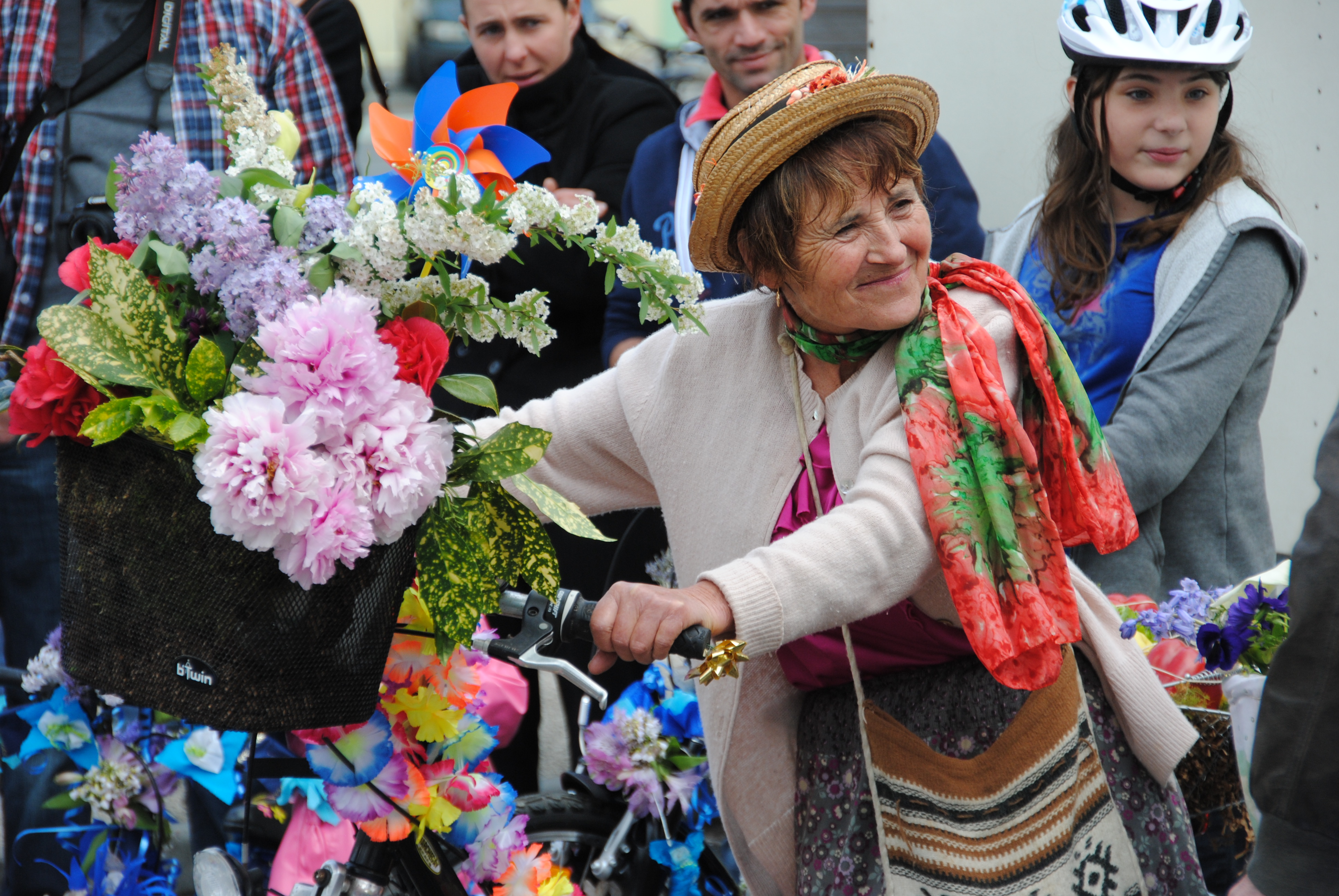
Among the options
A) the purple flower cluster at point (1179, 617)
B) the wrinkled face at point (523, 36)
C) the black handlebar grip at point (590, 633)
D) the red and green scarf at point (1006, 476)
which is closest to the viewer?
the black handlebar grip at point (590, 633)

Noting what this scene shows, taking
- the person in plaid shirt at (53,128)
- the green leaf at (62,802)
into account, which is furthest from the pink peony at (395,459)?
the person in plaid shirt at (53,128)

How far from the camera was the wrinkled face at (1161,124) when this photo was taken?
3.27 meters

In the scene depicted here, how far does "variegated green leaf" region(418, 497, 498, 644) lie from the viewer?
1.66 metres

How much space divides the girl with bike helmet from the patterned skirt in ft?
3.23

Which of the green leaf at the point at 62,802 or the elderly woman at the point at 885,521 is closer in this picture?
the elderly woman at the point at 885,521

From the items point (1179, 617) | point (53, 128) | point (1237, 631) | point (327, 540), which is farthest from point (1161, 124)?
point (53, 128)

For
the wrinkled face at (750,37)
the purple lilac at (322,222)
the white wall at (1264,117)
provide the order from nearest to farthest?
the purple lilac at (322,222)
the wrinkled face at (750,37)
the white wall at (1264,117)

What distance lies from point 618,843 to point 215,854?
3.35ft

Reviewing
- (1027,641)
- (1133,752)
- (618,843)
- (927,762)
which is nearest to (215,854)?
(618,843)

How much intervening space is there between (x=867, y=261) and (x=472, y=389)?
642mm

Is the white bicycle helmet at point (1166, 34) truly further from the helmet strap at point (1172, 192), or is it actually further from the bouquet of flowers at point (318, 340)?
the bouquet of flowers at point (318, 340)

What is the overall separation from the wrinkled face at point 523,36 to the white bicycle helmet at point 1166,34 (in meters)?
1.52

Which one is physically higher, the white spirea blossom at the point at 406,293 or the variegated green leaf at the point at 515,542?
the white spirea blossom at the point at 406,293

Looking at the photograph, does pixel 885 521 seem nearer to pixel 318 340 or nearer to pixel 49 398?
pixel 318 340
